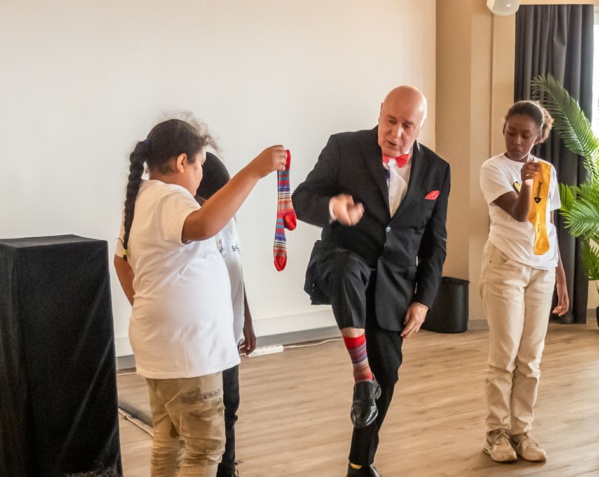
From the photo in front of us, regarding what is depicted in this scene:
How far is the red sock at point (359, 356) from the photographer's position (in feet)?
9.23

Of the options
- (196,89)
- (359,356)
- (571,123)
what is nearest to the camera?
(359,356)

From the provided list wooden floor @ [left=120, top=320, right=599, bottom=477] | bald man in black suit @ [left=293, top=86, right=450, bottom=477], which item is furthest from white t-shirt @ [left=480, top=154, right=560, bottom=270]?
wooden floor @ [left=120, top=320, right=599, bottom=477]

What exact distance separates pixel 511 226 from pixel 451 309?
9.59 ft

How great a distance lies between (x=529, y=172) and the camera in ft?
10.8

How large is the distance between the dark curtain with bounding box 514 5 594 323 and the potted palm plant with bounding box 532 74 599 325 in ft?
0.32

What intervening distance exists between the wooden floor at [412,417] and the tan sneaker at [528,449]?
4 cm

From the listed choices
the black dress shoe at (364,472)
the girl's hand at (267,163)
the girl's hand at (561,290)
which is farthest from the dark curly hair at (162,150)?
the girl's hand at (561,290)

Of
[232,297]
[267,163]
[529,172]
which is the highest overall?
[267,163]

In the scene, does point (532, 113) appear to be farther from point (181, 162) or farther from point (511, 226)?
point (181, 162)

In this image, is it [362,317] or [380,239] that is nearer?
[362,317]

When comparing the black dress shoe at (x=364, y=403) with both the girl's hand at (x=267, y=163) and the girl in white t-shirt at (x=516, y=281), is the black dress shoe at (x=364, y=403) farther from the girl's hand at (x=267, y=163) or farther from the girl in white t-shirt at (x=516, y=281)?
the girl's hand at (x=267, y=163)

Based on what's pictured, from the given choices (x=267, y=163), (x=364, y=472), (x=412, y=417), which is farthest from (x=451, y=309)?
(x=267, y=163)

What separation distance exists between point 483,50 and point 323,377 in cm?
304

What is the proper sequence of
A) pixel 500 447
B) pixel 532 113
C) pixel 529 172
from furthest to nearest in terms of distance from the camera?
1. pixel 500 447
2. pixel 532 113
3. pixel 529 172
